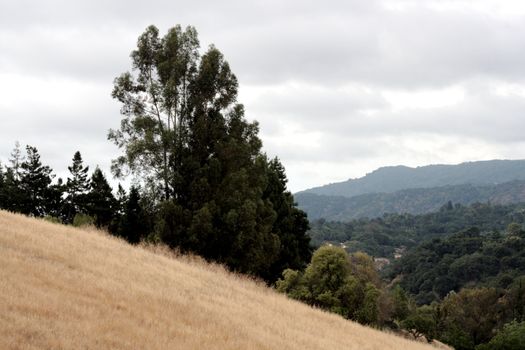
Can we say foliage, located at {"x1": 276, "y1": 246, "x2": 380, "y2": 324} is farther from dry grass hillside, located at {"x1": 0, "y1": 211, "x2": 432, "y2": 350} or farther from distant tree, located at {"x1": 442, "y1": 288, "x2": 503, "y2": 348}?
distant tree, located at {"x1": 442, "y1": 288, "x2": 503, "y2": 348}

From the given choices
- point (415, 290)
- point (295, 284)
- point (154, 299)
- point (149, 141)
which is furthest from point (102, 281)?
point (415, 290)

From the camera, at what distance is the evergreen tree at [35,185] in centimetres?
6506

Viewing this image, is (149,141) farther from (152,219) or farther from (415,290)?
(415,290)

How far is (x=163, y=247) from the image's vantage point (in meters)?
29.0

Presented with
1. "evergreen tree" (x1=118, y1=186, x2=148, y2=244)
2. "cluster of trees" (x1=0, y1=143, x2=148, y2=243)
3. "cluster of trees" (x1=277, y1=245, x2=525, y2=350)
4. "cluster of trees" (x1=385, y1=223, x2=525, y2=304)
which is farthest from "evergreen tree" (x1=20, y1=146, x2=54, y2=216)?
"cluster of trees" (x1=385, y1=223, x2=525, y2=304)

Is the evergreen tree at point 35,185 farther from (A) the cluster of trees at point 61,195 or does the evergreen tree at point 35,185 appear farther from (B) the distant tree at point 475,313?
(B) the distant tree at point 475,313

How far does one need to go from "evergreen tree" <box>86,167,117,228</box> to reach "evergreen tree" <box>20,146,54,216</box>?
502 cm

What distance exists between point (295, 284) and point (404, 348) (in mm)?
14700

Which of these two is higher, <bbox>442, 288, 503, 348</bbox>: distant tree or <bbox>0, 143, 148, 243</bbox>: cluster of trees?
<bbox>0, 143, 148, 243</bbox>: cluster of trees

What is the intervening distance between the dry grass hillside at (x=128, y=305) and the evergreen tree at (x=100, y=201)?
139 feet

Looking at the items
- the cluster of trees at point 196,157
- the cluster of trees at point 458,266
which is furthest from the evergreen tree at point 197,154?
the cluster of trees at point 458,266

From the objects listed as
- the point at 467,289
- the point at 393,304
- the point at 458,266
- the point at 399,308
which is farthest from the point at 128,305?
the point at 458,266

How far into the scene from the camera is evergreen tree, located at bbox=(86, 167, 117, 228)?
6544 centimetres

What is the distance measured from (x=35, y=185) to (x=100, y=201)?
7480 millimetres
